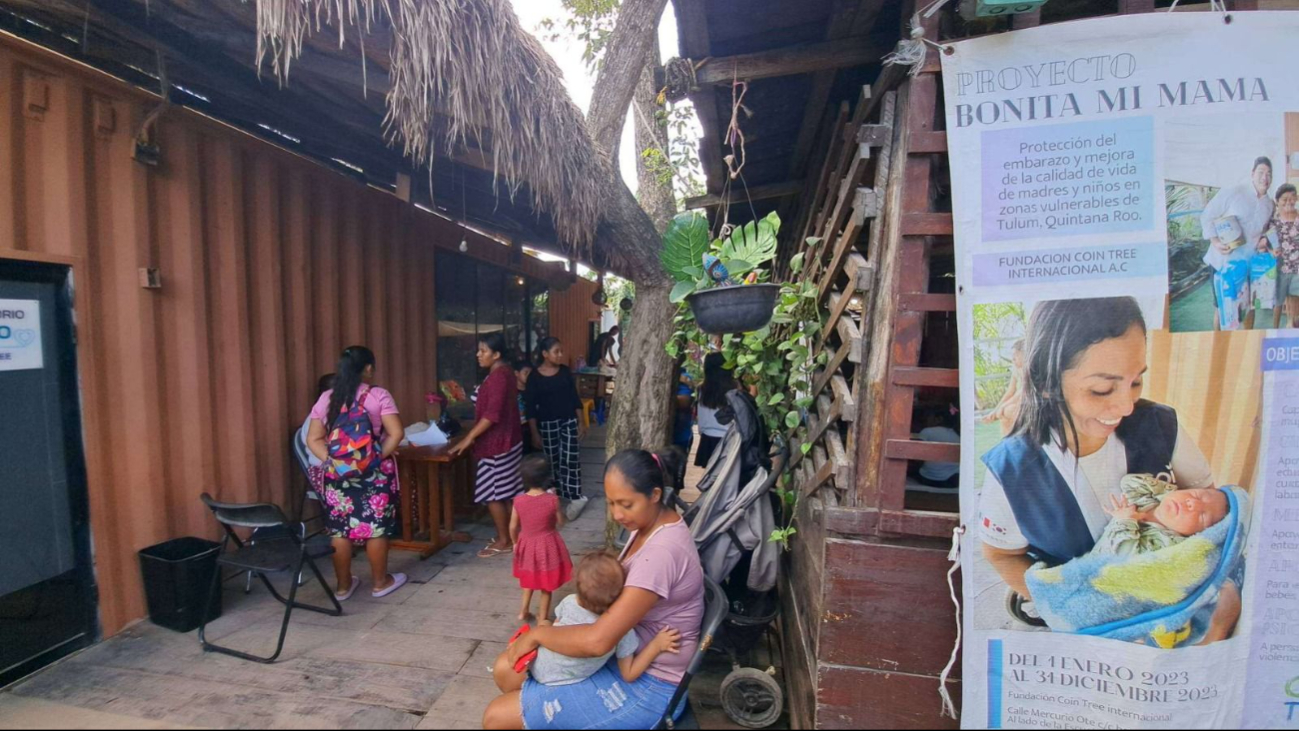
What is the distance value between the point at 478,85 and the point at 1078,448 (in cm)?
308

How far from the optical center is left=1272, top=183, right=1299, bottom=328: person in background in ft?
6.06

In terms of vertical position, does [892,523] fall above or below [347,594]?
above

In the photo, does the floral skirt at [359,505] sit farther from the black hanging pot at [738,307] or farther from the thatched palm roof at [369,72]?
the black hanging pot at [738,307]

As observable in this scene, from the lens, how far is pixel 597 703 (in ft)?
6.39

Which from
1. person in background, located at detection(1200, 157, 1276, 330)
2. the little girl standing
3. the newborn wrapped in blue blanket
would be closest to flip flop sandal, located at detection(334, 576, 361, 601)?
the little girl standing

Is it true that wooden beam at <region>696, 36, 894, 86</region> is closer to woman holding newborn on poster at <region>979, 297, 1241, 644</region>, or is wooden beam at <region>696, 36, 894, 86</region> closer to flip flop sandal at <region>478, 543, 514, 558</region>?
woman holding newborn on poster at <region>979, 297, 1241, 644</region>

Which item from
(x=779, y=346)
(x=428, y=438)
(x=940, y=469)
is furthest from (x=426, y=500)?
(x=940, y=469)

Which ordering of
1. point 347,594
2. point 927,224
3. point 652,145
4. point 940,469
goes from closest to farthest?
point 927,224, point 940,469, point 347,594, point 652,145

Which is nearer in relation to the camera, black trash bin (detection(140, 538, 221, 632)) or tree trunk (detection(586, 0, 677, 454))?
black trash bin (detection(140, 538, 221, 632))

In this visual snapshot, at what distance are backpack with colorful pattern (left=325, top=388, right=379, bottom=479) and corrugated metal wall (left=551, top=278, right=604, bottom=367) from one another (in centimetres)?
709

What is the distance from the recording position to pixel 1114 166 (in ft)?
6.05

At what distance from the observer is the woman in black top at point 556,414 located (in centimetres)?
529

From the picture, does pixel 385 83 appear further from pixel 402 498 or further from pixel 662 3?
pixel 402 498

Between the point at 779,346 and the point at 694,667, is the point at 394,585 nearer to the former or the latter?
the point at 694,667
